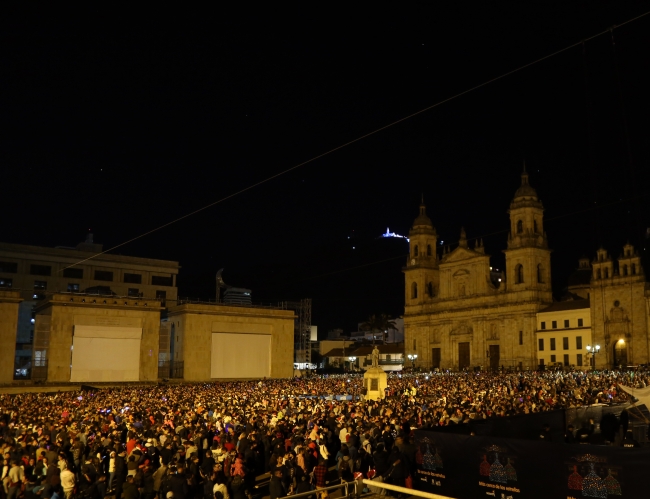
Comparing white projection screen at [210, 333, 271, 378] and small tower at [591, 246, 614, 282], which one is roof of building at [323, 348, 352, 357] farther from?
small tower at [591, 246, 614, 282]

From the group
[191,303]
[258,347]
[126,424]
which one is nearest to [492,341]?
[258,347]

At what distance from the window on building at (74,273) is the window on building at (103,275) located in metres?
1.53

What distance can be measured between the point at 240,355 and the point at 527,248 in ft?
110

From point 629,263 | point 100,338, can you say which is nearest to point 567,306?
point 629,263

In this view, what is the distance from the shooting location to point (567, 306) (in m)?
63.4

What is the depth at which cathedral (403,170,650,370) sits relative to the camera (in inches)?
2265

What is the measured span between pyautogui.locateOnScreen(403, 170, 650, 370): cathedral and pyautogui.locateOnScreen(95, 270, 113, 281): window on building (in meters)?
36.7

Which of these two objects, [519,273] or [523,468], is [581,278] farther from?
[523,468]

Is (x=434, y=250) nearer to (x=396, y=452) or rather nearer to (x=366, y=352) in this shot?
(x=366, y=352)

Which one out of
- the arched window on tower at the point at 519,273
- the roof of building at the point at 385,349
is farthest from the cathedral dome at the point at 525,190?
the roof of building at the point at 385,349

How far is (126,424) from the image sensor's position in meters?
17.6

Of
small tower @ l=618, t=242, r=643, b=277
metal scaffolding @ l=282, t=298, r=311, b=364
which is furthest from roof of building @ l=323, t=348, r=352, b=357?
small tower @ l=618, t=242, r=643, b=277

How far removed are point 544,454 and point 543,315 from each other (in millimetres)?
60014

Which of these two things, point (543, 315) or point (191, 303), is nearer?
point (191, 303)
